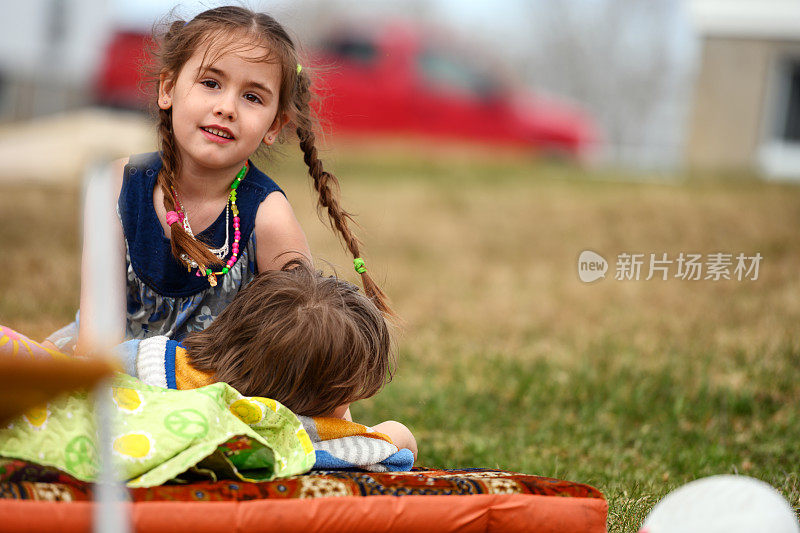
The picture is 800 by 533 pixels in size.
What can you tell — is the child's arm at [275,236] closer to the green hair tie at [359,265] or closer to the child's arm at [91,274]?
the green hair tie at [359,265]

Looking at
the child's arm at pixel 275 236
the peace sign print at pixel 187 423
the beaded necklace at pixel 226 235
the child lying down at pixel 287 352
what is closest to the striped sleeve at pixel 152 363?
the child lying down at pixel 287 352

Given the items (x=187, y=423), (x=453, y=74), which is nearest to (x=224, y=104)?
(x=187, y=423)

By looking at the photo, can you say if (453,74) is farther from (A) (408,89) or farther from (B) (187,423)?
(B) (187,423)

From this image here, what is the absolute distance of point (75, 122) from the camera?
1005 centimetres

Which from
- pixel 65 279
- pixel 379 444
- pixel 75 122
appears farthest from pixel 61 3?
pixel 379 444

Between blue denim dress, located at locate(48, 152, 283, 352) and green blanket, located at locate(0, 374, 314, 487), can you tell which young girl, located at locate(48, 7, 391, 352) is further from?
green blanket, located at locate(0, 374, 314, 487)

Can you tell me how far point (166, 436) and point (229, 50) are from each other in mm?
1148

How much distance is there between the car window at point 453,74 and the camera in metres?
13.5

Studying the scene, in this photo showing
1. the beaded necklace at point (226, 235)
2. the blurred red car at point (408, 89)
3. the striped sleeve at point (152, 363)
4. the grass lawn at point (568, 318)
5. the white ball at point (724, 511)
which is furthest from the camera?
the blurred red car at point (408, 89)

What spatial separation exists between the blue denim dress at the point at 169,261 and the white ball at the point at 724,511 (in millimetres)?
1450

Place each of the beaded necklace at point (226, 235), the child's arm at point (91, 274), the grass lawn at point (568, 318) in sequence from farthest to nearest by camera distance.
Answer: the grass lawn at point (568, 318), the beaded necklace at point (226, 235), the child's arm at point (91, 274)

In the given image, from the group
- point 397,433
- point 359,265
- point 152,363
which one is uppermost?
point 359,265

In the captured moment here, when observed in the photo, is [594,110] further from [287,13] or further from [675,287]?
[287,13]

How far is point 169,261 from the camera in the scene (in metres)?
2.82
